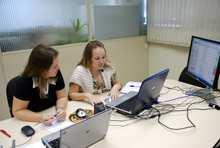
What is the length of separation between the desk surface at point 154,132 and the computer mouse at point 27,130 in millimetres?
22

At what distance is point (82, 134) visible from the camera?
3.61 ft

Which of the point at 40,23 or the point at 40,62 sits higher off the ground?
the point at 40,23

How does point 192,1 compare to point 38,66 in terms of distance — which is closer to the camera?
point 38,66

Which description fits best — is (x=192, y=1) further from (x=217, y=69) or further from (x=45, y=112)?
(x=45, y=112)

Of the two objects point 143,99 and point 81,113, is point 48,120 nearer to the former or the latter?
point 81,113

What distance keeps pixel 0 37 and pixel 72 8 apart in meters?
0.93

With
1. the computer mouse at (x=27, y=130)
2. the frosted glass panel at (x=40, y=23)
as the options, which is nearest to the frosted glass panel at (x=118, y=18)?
the frosted glass panel at (x=40, y=23)

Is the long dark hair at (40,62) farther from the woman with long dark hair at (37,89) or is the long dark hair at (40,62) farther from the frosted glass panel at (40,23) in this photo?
the frosted glass panel at (40,23)

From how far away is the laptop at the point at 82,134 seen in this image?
1.02 metres

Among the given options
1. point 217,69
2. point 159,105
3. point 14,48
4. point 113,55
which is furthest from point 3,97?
point 217,69

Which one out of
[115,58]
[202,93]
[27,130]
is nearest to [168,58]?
[115,58]

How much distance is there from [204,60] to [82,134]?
3.67 feet

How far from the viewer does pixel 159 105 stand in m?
1.70

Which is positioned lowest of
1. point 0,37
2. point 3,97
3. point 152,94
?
point 3,97
